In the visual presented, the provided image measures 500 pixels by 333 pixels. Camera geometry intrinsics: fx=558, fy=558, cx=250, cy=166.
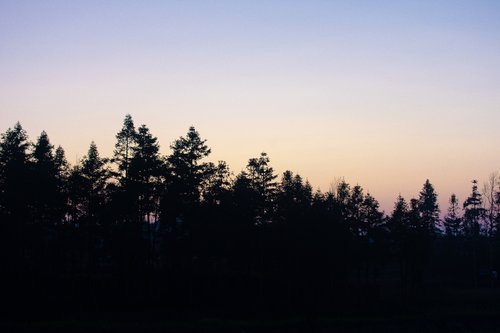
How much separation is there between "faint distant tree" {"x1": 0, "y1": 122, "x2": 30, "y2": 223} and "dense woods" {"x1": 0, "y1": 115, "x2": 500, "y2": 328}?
12 cm

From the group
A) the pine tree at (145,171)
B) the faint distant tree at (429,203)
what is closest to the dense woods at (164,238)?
the pine tree at (145,171)

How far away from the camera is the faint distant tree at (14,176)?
5762cm

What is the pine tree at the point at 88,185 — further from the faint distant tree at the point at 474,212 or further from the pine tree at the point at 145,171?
the faint distant tree at the point at 474,212

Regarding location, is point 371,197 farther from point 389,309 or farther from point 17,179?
point 17,179

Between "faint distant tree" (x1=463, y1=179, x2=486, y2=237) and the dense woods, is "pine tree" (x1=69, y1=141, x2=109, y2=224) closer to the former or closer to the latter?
the dense woods

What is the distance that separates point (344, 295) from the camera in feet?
212

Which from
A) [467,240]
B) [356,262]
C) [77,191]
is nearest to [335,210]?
→ [356,262]

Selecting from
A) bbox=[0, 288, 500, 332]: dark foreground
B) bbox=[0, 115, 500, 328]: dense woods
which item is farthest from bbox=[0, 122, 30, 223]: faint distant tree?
bbox=[0, 288, 500, 332]: dark foreground

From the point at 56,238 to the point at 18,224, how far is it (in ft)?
24.6

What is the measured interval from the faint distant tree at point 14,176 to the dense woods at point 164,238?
12cm

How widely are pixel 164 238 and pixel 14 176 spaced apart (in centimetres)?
1679

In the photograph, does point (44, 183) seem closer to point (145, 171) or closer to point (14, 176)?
point (14, 176)

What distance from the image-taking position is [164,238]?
60.8 m

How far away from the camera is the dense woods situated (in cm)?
5825
